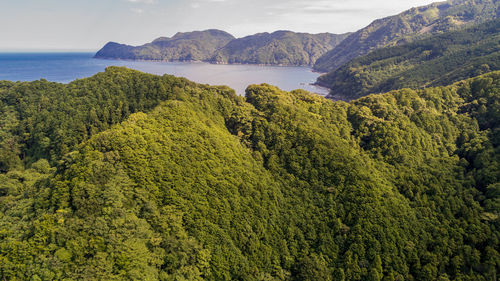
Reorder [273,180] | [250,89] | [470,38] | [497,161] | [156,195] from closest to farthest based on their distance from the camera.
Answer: [156,195] < [273,180] < [497,161] < [250,89] < [470,38]

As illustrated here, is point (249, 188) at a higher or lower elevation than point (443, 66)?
lower

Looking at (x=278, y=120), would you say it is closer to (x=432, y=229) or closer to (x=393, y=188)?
(x=393, y=188)

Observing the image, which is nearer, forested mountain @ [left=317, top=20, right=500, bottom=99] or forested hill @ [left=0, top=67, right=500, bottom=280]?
forested hill @ [left=0, top=67, right=500, bottom=280]

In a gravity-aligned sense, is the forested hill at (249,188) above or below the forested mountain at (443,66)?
below

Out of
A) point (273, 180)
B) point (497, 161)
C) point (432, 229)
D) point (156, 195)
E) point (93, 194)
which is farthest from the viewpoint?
point (497, 161)

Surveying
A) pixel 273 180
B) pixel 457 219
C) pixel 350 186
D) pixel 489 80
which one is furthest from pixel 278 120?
pixel 489 80

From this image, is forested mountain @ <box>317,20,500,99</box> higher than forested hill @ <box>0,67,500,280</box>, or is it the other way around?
forested mountain @ <box>317,20,500,99</box>

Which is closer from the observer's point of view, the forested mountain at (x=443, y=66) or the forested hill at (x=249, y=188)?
the forested hill at (x=249, y=188)

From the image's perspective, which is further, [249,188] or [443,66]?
[443,66]
